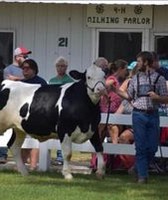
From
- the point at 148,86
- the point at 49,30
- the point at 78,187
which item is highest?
the point at 49,30

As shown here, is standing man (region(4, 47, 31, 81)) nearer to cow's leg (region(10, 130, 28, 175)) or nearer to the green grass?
cow's leg (region(10, 130, 28, 175))

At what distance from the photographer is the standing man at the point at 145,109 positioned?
1253 centimetres

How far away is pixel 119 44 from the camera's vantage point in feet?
61.6

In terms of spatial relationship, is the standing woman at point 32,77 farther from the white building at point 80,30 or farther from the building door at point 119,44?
the building door at point 119,44

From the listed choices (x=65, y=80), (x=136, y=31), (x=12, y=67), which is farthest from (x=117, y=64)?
(x=136, y=31)

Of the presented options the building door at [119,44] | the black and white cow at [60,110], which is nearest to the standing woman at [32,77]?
the black and white cow at [60,110]

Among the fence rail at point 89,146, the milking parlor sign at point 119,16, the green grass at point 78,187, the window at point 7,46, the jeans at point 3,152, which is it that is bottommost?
the green grass at point 78,187

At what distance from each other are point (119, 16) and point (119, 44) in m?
0.71

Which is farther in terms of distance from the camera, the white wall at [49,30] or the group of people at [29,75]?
the white wall at [49,30]

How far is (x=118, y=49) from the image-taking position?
61.7ft

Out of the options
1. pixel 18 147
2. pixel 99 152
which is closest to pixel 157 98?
pixel 99 152

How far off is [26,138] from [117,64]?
2108 millimetres

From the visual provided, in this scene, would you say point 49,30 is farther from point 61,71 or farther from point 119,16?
point 61,71

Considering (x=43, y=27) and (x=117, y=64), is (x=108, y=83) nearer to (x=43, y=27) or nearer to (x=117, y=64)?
(x=117, y=64)
